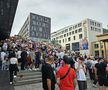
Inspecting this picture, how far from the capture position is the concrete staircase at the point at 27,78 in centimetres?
1141

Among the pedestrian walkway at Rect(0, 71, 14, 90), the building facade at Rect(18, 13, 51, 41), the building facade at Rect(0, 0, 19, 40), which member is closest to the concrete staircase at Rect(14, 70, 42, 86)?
the pedestrian walkway at Rect(0, 71, 14, 90)

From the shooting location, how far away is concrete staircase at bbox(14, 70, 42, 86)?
11.4 m

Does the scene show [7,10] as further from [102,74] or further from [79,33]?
[79,33]

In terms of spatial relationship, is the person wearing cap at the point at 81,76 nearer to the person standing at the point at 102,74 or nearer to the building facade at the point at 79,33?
the person standing at the point at 102,74

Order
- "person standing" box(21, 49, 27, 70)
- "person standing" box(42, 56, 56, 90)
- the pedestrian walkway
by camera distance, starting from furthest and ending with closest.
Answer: "person standing" box(21, 49, 27, 70)
the pedestrian walkway
"person standing" box(42, 56, 56, 90)

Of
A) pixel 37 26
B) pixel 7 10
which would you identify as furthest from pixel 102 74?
pixel 37 26

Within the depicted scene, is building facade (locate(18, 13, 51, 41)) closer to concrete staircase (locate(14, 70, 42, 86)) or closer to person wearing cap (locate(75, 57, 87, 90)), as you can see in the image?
concrete staircase (locate(14, 70, 42, 86))

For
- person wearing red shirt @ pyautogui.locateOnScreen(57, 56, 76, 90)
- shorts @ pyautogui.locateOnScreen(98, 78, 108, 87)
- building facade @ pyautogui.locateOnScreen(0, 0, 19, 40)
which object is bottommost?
shorts @ pyautogui.locateOnScreen(98, 78, 108, 87)

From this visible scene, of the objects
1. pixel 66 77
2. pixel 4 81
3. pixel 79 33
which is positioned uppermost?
pixel 79 33

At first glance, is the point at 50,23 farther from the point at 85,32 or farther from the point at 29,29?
the point at 85,32

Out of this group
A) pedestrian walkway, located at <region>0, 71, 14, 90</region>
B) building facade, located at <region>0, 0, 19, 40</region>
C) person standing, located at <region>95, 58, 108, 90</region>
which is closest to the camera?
person standing, located at <region>95, 58, 108, 90</region>

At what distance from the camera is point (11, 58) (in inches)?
417

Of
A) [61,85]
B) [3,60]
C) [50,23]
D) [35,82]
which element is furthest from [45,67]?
[50,23]

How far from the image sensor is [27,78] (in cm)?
1220
